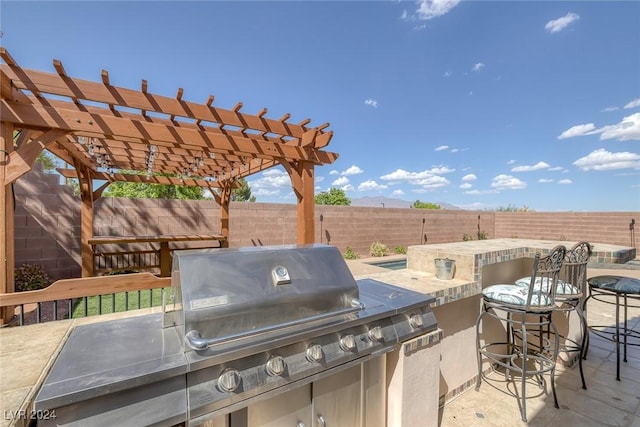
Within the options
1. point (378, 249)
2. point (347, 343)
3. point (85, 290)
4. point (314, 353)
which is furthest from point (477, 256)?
point (378, 249)

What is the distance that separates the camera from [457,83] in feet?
41.5

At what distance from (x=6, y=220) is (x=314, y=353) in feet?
11.5

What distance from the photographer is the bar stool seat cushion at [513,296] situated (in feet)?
7.32

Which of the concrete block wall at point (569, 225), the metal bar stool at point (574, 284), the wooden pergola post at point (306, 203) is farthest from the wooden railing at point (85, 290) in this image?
the concrete block wall at point (569, 225)

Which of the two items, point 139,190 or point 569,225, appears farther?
point 139,190

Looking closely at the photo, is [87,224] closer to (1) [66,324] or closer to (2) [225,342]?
(1) [66,324]

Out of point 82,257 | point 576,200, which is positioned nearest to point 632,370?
point 82,257

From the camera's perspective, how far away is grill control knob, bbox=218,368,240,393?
103 centimetres

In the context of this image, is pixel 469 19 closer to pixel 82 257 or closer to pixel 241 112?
pixel 241 112

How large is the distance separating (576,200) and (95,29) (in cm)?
3762

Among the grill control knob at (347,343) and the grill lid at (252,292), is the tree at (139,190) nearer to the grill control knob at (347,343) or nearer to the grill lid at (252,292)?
the grill lid at (252,292)

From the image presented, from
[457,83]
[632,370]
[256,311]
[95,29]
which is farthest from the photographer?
[457,83]

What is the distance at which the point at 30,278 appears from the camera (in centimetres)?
546

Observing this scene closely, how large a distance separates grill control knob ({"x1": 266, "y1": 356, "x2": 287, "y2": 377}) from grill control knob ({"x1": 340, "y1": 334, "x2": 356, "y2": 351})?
1.10 feet
